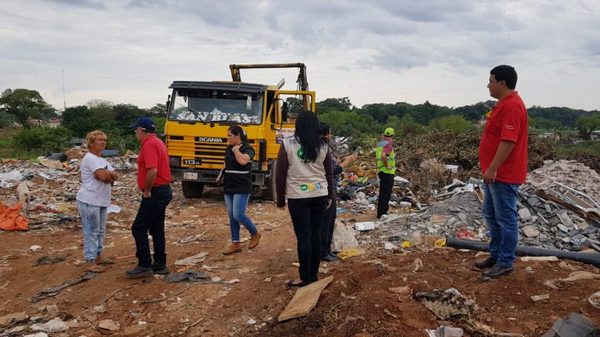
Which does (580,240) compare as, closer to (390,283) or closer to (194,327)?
Result: (390,283)

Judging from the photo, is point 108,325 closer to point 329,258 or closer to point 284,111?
point 329,258

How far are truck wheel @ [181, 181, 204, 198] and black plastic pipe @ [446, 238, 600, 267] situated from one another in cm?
664

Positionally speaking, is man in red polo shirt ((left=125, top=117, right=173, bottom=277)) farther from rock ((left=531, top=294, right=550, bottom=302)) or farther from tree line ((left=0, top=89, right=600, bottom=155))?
tree line ((left=0, top=89, right=600, bottom=155))

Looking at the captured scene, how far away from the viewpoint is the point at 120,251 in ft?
21.8

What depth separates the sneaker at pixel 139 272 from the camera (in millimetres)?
5184

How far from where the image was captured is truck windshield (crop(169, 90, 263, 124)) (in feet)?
32.6

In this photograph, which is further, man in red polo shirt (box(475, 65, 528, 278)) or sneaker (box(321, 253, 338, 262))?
sneaker (box(321, 253, 338, 262))

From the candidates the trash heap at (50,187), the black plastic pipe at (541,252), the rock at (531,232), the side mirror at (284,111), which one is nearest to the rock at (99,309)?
the black plastic pipe at (541,252)

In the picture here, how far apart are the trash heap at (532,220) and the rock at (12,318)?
13.8ft

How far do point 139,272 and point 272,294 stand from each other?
1560 mm

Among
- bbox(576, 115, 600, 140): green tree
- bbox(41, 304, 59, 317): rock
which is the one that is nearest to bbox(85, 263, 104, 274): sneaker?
bbox(41, 304, 59, 317): rock

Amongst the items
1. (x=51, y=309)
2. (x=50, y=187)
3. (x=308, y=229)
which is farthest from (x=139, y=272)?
(x=50, y=187)

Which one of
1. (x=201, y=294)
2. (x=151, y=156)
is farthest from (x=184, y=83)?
(x=201, y=294)

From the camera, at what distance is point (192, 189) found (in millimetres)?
11016
